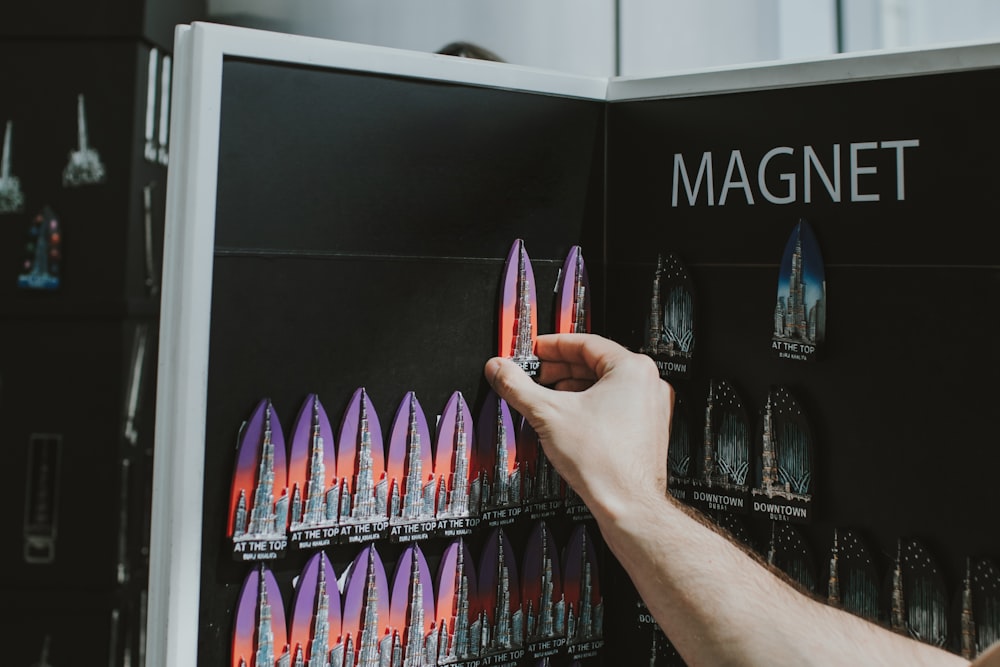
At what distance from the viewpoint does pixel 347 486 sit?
649 millimetres

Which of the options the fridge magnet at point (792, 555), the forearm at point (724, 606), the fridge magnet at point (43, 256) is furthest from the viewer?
the fridge magnet at point (43, 256)

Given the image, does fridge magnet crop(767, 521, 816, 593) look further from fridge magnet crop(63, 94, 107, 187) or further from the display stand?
fridge magnet crop(63, 94, 107, 187)

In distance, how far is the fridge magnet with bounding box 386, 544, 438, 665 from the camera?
668 mm

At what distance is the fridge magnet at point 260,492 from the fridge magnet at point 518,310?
22 centimetres

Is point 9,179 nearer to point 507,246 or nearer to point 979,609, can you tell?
point 507,246

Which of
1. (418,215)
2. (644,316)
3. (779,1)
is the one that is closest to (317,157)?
(418,215)

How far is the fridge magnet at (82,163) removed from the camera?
142cm

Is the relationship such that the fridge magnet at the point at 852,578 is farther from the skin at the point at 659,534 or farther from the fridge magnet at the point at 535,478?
the fridge magnet at the point at 535,478

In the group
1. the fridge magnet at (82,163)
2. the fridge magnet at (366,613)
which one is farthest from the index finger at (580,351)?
the fridge magnet at (82,163)

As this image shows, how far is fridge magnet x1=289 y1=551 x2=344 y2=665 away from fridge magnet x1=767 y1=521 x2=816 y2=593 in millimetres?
371

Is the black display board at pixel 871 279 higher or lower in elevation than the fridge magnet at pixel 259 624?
higher

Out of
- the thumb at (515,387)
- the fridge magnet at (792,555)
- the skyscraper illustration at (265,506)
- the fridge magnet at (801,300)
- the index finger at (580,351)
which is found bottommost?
the fridge magnet at (792,555)

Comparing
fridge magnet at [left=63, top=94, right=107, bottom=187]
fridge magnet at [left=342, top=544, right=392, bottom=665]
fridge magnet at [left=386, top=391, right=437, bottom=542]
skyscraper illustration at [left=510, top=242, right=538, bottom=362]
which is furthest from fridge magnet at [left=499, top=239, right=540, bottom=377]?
fridge magnet at [left=63, top=94, right=107, bottom=187]

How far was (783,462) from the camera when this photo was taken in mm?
691
